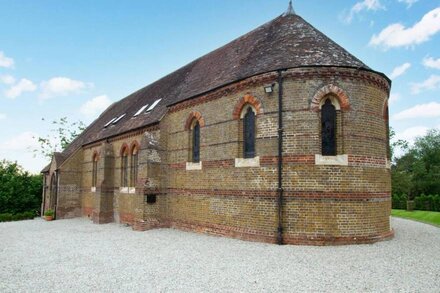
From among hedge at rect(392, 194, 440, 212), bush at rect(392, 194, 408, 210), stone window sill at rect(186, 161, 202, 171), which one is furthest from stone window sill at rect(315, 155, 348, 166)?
bush at rect(392, 194, 408, 210)

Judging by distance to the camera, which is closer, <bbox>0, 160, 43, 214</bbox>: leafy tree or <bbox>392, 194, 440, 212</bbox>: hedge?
<bbox>0, 160, 43, 214</bbox>: leafy tree

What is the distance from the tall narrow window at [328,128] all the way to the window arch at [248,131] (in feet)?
8.09

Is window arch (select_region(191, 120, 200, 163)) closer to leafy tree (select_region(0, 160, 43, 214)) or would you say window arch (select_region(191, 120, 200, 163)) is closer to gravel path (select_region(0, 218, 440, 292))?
gravel path (select_region(0, 218, 440, 292))

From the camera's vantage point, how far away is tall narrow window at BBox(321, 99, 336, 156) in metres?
11.2

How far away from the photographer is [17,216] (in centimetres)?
2366

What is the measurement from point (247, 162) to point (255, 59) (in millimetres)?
4294

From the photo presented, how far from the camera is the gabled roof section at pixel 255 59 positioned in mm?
11797

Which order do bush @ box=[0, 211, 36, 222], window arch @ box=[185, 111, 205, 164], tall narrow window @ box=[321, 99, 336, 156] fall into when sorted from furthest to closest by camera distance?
bush @ box=[0, 211, 36, 222] < window arch @ box=[185, 111, 205, 164] < tall narrow window @ box=[321, 99, 336, 156]

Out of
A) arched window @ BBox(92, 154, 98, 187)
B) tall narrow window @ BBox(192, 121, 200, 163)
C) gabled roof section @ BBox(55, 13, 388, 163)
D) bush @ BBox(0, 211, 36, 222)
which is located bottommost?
bush @ BBox(0, 211, 36, 222)

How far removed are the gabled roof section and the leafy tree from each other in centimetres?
1107

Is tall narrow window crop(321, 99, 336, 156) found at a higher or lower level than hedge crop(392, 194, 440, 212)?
higher

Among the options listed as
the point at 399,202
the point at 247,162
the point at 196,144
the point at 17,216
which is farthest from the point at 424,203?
the point at 17,216

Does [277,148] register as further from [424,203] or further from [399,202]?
[399,202]

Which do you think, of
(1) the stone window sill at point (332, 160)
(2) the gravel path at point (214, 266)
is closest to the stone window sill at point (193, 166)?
(2) the gravel path at point (214, 266)
